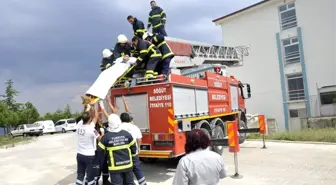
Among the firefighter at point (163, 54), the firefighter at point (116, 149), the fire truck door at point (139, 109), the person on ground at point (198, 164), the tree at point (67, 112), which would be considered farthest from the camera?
the tree at point (67, 112)

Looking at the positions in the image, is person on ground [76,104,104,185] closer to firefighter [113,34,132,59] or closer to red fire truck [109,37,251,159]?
red fire truck [109,37,251,159]

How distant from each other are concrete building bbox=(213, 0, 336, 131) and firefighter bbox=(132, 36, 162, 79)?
1973 centimetres

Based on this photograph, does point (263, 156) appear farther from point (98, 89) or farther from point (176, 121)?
point (98, 89)

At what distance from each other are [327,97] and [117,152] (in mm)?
22866

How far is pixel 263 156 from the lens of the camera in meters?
8.98

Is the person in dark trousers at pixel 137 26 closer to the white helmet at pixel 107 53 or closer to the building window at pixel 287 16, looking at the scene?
the white helmet at pixel 107 53

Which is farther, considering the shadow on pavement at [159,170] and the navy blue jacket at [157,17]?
the navy blue jacket at [157,17]

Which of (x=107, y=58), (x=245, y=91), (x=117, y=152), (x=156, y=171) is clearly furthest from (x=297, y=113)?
(x=117, y=152)

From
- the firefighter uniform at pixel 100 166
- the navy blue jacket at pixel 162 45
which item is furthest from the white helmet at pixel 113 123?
the navy blue jacket at pixel 162 45

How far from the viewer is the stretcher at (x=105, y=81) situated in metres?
6.40

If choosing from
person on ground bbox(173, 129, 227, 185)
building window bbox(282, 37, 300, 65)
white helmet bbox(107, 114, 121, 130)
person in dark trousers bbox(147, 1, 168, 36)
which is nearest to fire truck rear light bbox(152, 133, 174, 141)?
white helmet bbox(107, 114, 121, 130)

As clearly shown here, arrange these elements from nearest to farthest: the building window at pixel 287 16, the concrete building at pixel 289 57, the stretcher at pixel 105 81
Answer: the stretcher at pixel 105 81, the concrete building at pixel 289 57, the building window at pixel 287 16

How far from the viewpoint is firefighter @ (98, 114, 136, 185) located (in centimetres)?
468

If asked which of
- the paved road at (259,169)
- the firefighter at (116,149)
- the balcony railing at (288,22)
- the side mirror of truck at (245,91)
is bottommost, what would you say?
the paved road at (259,169)
